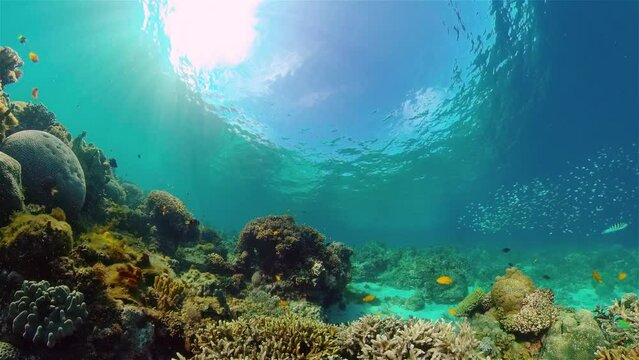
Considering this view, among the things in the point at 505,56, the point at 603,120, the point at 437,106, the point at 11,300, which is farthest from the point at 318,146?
the point at 11,300

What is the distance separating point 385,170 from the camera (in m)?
41.8

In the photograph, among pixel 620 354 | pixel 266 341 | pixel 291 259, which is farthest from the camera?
pixel 291 259

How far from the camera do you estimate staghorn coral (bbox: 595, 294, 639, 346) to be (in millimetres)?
6070

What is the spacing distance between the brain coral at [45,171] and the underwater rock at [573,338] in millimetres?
11369

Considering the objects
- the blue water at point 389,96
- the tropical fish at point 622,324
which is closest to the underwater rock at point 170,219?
the tropical fish at point 622,324

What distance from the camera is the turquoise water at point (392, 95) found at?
69.5 ft

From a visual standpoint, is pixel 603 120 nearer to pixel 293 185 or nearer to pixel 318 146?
pixel 318 146

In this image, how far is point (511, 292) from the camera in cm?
802

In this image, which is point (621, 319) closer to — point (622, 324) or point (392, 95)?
point (622, 324)

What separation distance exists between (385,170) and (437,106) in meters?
15.3

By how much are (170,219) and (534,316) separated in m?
12.3

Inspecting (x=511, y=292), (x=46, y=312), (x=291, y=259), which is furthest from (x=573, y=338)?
(x=46, y=312)

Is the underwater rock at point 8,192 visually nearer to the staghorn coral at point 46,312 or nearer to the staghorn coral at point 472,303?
the staghorn coral at point 46,312

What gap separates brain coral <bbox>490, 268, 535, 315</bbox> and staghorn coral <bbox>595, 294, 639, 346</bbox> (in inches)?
54.3
